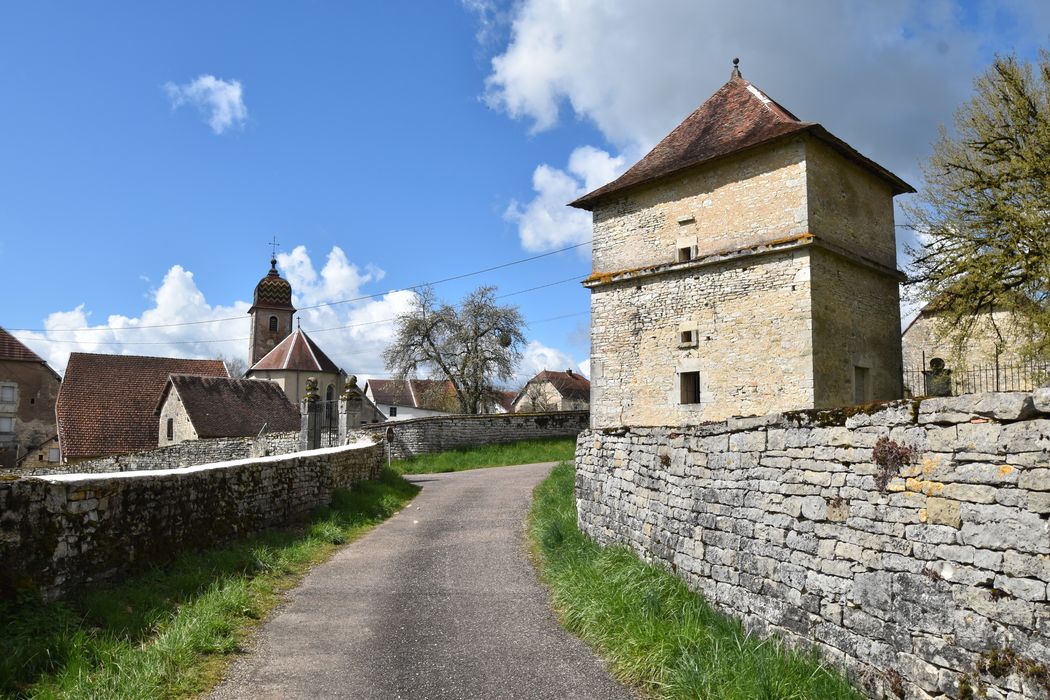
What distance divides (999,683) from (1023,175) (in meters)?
14.1

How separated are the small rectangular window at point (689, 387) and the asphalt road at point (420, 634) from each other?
669cm

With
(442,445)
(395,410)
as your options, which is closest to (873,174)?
(442,445)

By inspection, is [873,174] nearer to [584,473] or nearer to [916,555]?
[584,473]

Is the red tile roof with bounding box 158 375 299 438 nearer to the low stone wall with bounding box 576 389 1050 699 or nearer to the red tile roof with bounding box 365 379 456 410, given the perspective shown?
the red tile roof with bounding box 365 379 456 410

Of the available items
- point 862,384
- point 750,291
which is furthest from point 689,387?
point 862,384

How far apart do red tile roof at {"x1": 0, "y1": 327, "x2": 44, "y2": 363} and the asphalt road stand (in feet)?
125

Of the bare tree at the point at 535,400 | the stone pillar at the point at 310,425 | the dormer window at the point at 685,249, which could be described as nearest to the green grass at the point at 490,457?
the stone pillar at the point at 310,425

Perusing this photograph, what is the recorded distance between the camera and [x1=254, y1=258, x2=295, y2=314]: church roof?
5834 cm

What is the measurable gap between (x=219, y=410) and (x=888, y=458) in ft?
104

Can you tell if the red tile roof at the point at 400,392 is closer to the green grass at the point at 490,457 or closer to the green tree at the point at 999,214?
the green grass at the point at 490,457

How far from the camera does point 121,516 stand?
6969mm

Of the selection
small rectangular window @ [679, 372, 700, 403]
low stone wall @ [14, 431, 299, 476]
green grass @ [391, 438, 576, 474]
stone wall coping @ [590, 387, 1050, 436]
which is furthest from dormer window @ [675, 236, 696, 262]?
low stone wall @ [14, 431, 299, 476]

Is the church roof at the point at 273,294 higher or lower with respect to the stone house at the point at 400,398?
higher

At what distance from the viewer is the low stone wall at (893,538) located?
406 centimetres
